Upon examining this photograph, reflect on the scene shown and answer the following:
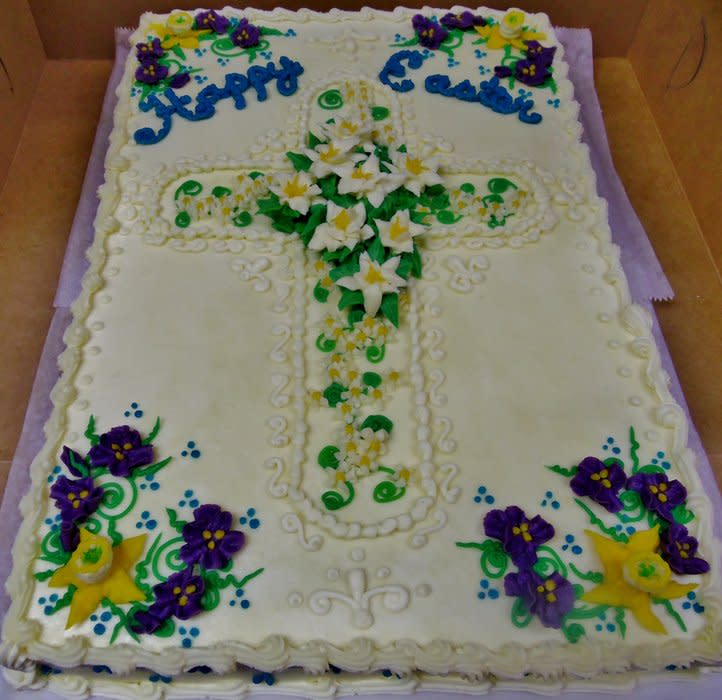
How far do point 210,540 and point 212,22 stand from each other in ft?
6.48

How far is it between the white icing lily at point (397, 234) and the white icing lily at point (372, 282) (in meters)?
0.09

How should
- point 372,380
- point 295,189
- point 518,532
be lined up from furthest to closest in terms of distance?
1. point 295,189
2. point 372,380
3. point 518,532

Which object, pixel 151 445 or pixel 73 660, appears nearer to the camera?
pixel 73 660

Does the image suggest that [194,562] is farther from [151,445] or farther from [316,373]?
[316,373]

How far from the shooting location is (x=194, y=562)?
5.25 ft

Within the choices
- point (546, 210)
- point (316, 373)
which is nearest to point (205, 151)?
point (316, 373)

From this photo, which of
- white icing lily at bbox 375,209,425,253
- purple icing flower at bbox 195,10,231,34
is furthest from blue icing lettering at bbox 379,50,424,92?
white icing lily at bbox 375,209,425,253

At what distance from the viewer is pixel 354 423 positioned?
1.81 meters

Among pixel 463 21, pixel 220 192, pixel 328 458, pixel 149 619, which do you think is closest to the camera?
pixel 149 619

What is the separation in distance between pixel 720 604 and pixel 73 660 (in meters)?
1.37

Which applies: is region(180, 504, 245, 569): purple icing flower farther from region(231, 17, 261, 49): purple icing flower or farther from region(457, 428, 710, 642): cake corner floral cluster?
region(231, 17, 261, 49): purple icing flower

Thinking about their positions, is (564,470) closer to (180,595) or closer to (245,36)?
(180,595)

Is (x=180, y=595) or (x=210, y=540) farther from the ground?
(x=210, y=540)

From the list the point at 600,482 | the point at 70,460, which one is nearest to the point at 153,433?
the point at 70,460
